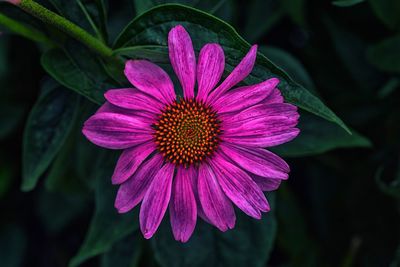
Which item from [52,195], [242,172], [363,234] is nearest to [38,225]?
[52,195]

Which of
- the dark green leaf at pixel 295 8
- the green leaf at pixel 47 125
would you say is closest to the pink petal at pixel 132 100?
the green leaf at pixel 47 125

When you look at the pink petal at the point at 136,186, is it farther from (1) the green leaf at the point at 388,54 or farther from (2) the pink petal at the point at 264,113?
(1) the green leaf at the point at 388,54

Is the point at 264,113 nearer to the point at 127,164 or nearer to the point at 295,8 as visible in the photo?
the point at 127,164

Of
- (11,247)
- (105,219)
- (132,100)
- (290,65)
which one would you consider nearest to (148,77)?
(132,100)

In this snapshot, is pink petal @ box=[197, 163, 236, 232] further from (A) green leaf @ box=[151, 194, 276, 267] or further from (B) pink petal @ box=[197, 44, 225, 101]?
(A) green leaf @ box=[151, 194, 276, 267]

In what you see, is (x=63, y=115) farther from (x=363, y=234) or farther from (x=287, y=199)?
(x=363, y=234)

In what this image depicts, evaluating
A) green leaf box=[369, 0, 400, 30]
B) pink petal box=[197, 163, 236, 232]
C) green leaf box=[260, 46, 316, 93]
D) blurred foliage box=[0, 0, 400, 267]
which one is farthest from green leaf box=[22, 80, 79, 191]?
green leaf box=[369, 0, 400, 30]
